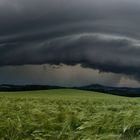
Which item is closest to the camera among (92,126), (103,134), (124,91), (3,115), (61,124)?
(103,134)

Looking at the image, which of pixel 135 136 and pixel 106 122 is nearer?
pixel 135 136

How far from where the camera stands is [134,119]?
6.53 meters

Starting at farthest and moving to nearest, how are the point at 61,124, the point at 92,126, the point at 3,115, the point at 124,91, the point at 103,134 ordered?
the point at 124,91 < the point at 3,115 < the point at 61,124 < the point at 92,126 < the point at 103,134

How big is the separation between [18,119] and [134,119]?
2.09m

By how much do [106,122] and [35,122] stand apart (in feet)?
4.24

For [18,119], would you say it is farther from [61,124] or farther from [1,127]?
[61,124]

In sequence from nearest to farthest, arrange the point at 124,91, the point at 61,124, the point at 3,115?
the point at 61,124 < the point at 3,115 < the point at 124,91

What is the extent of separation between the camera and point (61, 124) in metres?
7.13

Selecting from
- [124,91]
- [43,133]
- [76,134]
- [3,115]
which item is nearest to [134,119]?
[76,134]

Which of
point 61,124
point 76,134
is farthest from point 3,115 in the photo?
point 76,134

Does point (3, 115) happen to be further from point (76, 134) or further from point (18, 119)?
point (76, 134)

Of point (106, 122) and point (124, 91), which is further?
point (124, 91)

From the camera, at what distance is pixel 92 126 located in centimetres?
661

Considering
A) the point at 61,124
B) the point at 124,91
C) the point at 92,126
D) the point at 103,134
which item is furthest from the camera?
the point at 124,91
